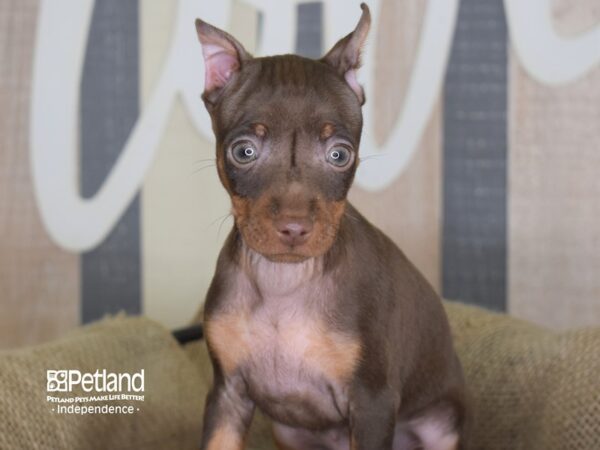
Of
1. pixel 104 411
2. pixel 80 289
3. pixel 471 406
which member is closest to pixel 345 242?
pixel 471 406

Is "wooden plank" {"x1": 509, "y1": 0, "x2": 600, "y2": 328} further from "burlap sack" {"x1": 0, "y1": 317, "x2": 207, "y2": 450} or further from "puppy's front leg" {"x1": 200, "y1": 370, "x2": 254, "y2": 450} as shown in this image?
"puppy's front leg" {"x1": 200, "y1": 370, "x2": 254, "y2": 450}

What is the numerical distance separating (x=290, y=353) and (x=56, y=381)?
0.74m

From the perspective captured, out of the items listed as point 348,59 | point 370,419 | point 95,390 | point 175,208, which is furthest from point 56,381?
point 175,208

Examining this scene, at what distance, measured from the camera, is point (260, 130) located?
215cm

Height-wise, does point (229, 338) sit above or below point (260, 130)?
below

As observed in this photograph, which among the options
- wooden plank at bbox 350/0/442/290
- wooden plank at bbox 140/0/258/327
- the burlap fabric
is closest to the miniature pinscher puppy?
the burlap fabric

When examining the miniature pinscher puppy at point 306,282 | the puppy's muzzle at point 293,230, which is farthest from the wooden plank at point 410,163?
the puppy's muzzle at point 293,230

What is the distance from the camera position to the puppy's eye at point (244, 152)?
2152 millimetres

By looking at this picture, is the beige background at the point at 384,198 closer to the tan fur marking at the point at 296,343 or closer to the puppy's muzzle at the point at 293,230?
the tan fur marking at the point at 296,343

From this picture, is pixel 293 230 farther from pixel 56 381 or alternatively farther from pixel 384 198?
pixel 384 198

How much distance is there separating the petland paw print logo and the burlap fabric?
0.02 m

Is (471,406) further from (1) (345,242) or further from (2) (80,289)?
(2) (80,289)

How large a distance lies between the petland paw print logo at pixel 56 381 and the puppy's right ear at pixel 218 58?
0.88 metres

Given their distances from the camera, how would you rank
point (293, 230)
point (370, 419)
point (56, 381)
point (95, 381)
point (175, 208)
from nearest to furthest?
point (293, 230) < point (370, 419) < point (56, 381) < point (95, 381) < point (175, 208)
